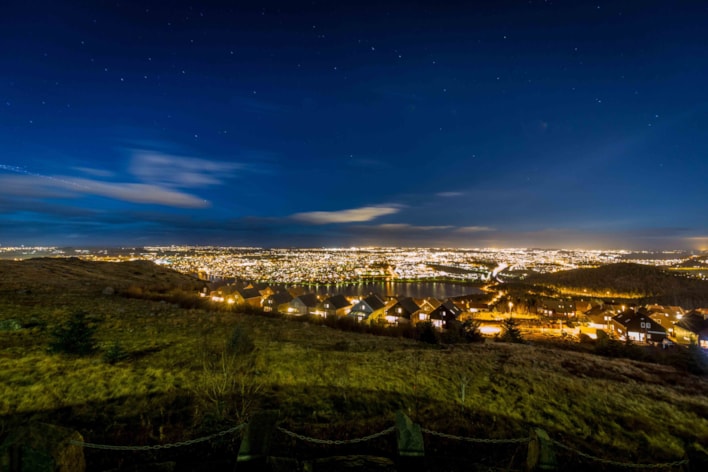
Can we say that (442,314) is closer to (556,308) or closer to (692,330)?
(692,330)

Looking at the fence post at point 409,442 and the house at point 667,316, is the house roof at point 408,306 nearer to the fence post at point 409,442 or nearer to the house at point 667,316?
the house at point 667,316

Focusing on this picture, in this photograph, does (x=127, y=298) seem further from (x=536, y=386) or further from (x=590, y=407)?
(x=590, y=407)

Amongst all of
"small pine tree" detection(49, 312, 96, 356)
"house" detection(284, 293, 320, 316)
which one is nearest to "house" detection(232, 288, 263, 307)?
"house" detection(284, 293, 320, 316)

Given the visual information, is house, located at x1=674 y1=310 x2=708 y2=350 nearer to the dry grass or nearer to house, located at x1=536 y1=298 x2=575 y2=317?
house, located at x1=536 y1=298 x2=575 y2=317

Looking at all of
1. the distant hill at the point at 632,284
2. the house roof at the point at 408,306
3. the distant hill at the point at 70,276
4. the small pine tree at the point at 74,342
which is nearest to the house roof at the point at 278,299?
the distant hill at the point at 70,276

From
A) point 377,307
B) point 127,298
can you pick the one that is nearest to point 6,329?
point 127,298

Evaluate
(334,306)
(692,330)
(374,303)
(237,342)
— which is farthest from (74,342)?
(692,330)
